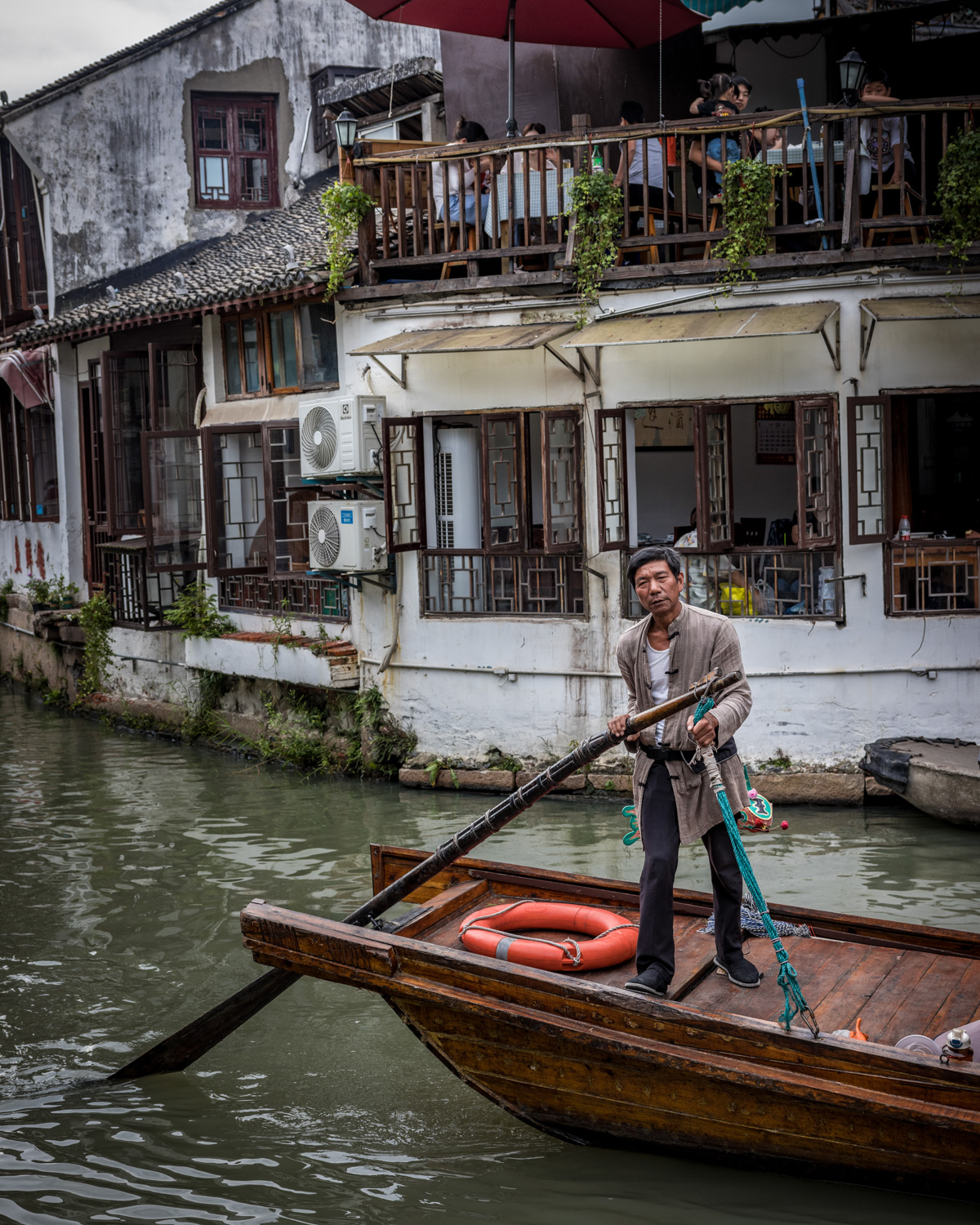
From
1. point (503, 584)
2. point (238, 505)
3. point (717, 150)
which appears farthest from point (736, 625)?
point (238, 505)

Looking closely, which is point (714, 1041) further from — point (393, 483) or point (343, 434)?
point (343, 434)

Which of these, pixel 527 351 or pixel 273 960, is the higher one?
pixel 527 351

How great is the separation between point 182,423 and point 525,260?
5333 mm

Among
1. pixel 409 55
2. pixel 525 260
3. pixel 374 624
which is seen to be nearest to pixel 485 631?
pixel 374 624

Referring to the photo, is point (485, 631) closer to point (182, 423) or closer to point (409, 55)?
point (182, 423)

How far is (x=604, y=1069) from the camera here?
482 centimetres

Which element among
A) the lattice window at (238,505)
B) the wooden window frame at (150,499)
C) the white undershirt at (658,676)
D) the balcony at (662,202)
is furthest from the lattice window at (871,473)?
the wooden window frame at (150,499)

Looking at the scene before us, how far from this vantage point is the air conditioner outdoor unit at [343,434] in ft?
35.9

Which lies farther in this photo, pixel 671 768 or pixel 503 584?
pixel 503 584

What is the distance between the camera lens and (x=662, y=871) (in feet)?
16.2

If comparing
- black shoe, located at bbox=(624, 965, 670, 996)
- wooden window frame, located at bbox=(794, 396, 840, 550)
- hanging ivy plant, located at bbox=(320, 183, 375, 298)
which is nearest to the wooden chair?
wooden window frame, located at bbox=(794, 396, 840, 550)

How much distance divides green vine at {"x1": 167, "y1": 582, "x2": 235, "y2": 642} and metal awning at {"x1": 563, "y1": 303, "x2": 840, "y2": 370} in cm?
539

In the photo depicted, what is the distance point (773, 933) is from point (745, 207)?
256 inches

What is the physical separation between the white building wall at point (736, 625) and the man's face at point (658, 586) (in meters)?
5.36
